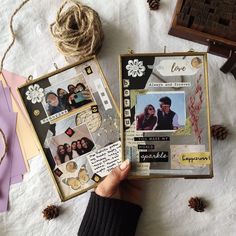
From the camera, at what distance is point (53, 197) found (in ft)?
2.52

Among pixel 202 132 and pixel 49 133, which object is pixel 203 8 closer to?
pixel 202 132

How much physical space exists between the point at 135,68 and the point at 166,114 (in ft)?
0.31

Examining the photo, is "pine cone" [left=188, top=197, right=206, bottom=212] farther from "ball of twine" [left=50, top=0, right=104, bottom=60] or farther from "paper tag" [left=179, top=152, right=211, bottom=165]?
"ball of twine" [left=50, top=0, right=104, bottom=60]

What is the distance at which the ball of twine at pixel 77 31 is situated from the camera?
0.72 m

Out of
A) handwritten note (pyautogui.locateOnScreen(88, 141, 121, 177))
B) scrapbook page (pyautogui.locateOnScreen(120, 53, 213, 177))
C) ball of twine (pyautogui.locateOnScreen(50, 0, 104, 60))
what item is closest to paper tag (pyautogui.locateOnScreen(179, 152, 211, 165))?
scrapbook page (pyautogui.locateOnScreen(120, 53, 213, 177))

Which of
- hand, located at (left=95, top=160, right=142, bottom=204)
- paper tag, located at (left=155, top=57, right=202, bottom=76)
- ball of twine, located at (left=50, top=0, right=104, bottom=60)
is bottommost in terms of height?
hand, located at (left=95, top=160, right=142, bottom=204)

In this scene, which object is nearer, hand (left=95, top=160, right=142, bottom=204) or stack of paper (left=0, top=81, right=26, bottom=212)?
hand (left=95, top=160, right=142, bottom=204)

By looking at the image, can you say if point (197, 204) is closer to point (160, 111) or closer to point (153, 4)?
point (160, 111)

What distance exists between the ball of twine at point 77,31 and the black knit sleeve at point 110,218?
0.87 ft

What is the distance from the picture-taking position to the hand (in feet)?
2.22

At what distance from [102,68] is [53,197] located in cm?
26

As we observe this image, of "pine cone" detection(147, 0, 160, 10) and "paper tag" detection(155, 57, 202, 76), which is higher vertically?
"pine cone" detection(147, 0, 160, 10)

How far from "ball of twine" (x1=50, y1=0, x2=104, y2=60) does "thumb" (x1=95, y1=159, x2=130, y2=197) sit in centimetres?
22

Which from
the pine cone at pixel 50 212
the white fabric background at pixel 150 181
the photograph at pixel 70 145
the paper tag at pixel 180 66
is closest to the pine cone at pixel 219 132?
the white fabric background at pixel 150 181
